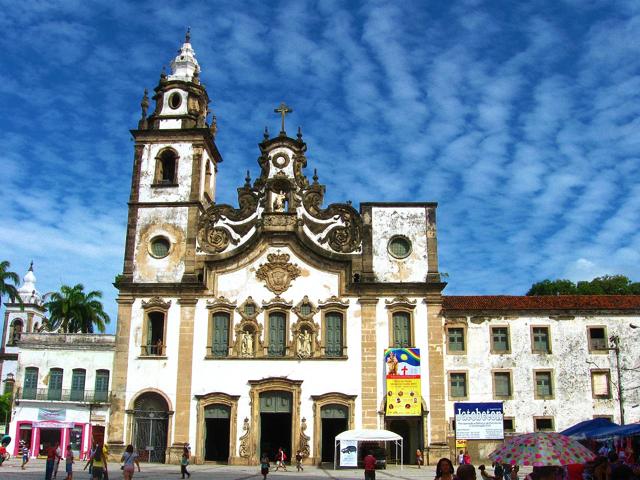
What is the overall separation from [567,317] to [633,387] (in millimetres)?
4432

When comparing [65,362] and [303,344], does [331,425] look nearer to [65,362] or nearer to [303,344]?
[303,344]

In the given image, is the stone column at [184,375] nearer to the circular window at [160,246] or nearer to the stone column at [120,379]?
the stone column at [120,379]

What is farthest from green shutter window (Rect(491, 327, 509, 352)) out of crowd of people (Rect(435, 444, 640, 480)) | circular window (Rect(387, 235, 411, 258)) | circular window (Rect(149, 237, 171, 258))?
circular window (Rect(149, 237, 171, 258))

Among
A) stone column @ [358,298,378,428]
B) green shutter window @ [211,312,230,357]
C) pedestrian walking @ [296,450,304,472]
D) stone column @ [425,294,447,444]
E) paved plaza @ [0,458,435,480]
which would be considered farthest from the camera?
green shutter window @ [211,312,230,357]

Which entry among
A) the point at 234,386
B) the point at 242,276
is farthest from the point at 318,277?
the point at 234,386

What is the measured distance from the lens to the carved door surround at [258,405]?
32.8m

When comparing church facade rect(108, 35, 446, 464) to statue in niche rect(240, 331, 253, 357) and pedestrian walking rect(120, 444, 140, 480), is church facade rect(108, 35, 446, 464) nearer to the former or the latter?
statue in niche rect(240, 331, 253, 357)

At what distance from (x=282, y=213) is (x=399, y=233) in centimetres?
599

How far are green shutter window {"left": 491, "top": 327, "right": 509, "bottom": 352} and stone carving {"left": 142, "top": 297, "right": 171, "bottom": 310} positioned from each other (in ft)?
52.7

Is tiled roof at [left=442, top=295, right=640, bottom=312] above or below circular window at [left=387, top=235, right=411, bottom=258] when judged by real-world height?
below

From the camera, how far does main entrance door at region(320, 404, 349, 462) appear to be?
109 feet

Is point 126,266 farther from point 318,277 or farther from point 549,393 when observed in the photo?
point 549,393

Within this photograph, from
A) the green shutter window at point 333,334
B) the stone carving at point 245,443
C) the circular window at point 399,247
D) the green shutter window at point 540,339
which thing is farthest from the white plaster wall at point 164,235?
the green shutter window at point 540,339

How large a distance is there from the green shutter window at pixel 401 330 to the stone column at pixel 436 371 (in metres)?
0.96
